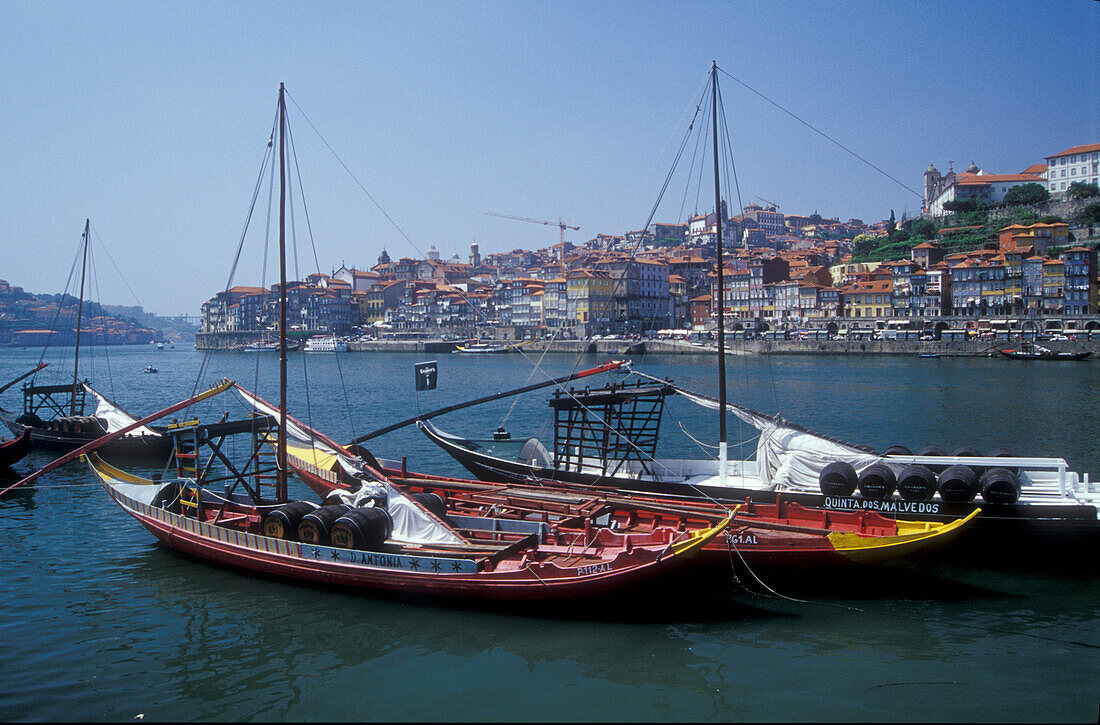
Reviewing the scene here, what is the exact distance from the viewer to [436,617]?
10.6 m

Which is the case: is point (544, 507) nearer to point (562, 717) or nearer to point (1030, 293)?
point (562, 717)

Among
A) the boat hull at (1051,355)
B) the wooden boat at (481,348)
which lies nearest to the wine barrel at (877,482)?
the boat hull at (1051,355)

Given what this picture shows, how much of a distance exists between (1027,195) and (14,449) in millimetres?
108903

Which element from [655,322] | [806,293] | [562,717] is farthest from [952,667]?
[655,322]

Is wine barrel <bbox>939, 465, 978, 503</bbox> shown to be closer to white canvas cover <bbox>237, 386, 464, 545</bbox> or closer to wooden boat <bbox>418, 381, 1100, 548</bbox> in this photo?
wooden boat <bbox>418, 381, 1100, 548</bbox>

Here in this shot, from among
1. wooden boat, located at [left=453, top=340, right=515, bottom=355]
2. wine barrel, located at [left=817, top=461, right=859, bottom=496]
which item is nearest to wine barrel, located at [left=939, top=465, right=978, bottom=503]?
wine barrel, located at [left=817, top=461, right=859, bottom=496]

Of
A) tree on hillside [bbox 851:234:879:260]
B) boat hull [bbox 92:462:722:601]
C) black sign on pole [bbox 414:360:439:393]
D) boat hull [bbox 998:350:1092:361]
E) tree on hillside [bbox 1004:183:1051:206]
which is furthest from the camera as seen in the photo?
tree on hillside [bbox 851:234:879:260]

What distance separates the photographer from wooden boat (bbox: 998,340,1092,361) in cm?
6250

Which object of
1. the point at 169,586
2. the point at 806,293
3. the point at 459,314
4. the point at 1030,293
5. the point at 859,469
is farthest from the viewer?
the point at 459,314

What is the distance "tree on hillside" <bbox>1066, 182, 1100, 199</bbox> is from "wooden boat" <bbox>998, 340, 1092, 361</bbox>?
32.5 metres

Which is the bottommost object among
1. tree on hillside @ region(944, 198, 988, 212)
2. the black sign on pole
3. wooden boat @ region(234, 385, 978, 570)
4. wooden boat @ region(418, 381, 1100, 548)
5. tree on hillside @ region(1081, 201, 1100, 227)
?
wooden boat @ region(234, 385, 978, 570)

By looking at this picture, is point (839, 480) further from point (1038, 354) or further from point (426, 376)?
point (1038, 354)

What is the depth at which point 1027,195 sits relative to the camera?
95500 millimetres

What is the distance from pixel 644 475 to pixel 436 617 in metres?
6.43
